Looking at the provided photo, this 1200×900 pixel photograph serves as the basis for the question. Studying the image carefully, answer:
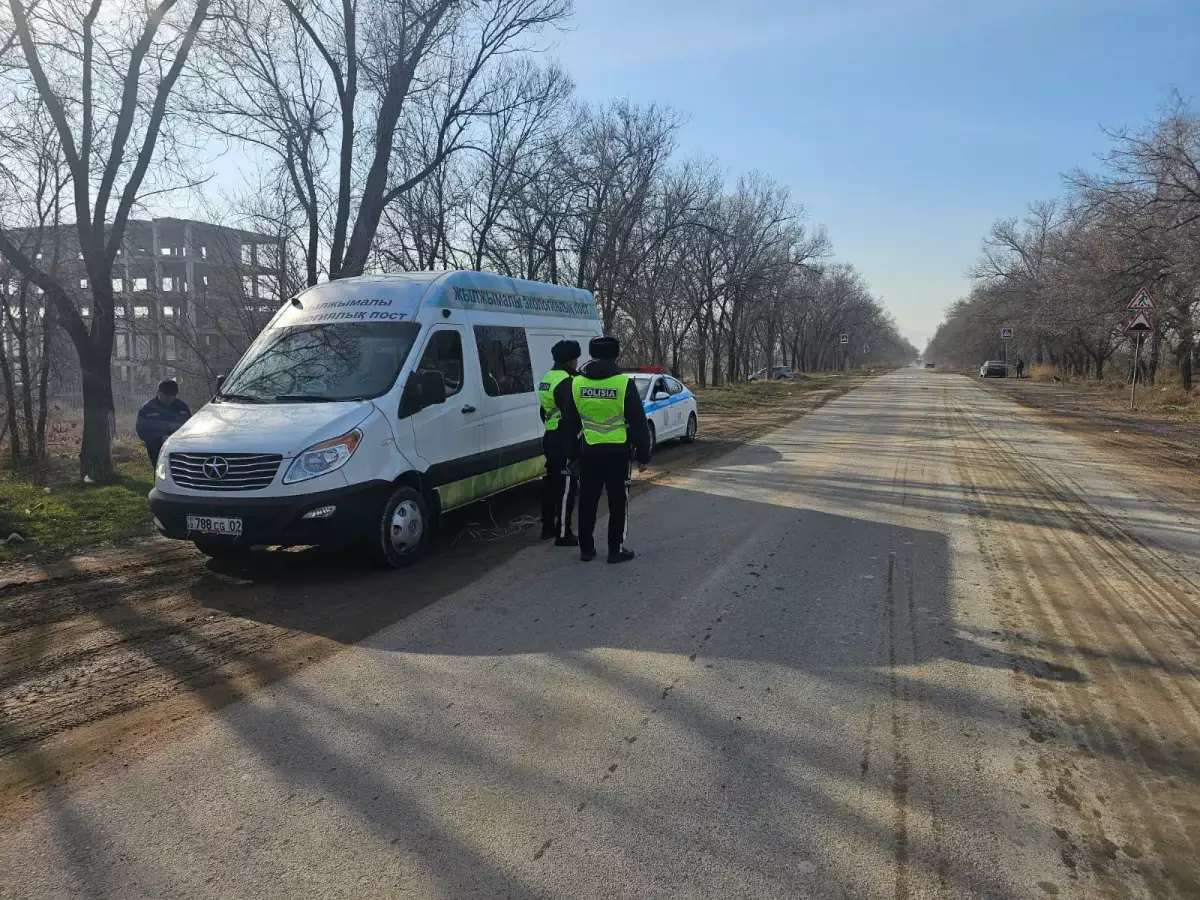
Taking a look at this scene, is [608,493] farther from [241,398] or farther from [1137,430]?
[1137,430]

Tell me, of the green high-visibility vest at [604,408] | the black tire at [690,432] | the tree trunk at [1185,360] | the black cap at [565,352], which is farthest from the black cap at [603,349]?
the tree trunk at [1185,360]

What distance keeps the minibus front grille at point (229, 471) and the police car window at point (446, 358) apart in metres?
1.65

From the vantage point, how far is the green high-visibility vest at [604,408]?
639 cm

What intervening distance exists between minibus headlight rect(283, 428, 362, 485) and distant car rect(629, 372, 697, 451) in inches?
293

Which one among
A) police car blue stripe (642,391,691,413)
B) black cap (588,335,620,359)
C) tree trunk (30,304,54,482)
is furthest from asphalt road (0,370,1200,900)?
tree trunk (30,304,54,482)

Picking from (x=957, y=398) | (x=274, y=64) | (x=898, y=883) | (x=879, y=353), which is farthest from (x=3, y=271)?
(x=879, y=353)

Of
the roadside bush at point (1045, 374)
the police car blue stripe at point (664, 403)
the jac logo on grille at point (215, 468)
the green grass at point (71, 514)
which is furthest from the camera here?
the roadside bush at point (1045, 374)

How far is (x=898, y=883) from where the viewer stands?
251 cm

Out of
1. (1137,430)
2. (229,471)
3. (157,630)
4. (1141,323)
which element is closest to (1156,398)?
→ (1141,323)

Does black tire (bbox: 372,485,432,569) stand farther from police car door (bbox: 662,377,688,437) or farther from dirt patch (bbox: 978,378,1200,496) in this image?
dirt patch (bbox: 978,378,1200,496)

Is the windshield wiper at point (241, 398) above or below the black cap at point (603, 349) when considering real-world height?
below

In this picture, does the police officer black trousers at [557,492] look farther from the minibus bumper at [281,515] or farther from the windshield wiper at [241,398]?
the windshield wiper at [241,398]

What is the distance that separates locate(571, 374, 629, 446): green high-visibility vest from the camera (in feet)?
21.0

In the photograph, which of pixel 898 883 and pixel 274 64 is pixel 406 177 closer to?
pixel 274 64
